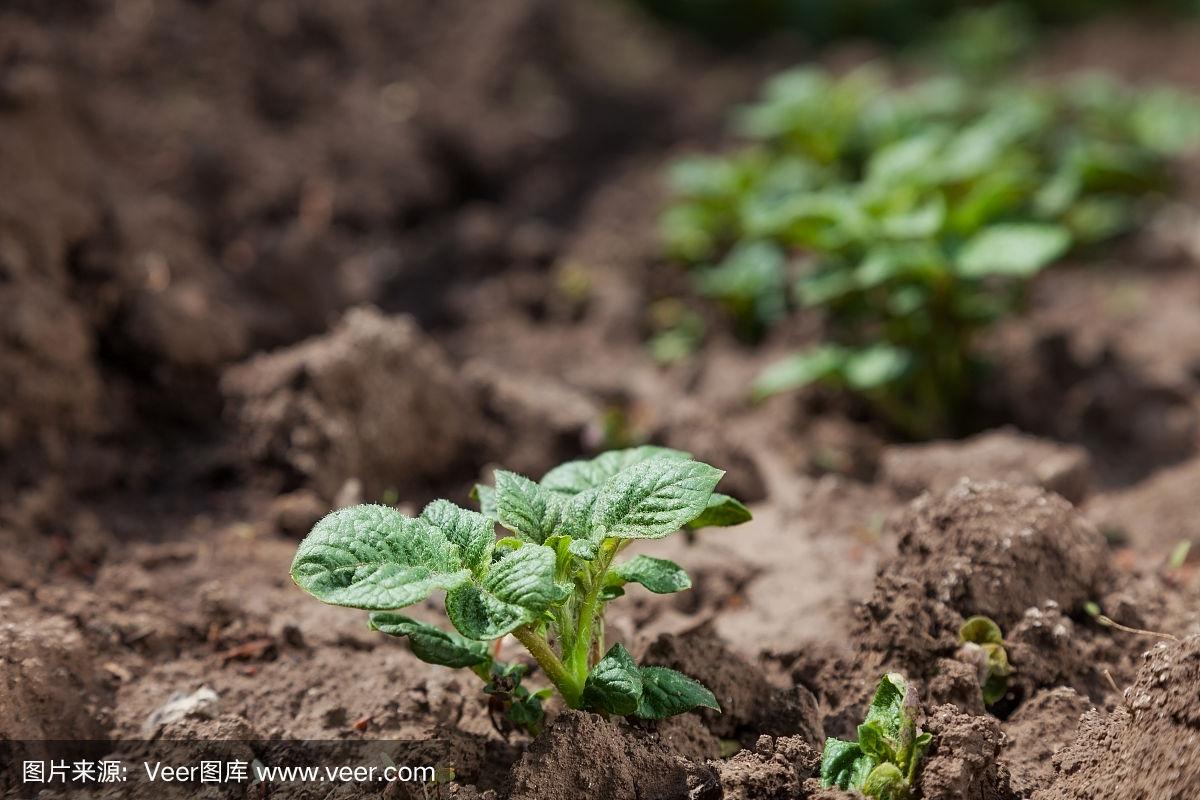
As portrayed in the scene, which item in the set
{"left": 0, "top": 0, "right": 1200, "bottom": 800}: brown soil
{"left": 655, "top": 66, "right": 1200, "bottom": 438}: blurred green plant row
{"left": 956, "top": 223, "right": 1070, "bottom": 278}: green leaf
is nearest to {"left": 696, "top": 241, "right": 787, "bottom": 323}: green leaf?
{"left": 655, "top": 66, "right": 1200, "bottom": 438}: blurred green plant row

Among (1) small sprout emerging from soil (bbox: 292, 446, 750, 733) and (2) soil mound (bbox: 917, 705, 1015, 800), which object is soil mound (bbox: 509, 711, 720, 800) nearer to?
(1) small sprout emerging from soil (bbox: 292, 446, 750, 733)

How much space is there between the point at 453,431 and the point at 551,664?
4.34ft

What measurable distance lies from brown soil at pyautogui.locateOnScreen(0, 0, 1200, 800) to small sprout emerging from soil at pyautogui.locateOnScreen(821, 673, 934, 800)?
0.11 ft

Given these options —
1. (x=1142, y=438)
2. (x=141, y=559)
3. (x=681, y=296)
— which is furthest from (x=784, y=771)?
(x=681, y=296)

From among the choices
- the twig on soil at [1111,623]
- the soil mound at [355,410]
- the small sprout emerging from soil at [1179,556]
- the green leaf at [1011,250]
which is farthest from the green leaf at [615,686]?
the green leaf at [1011,250]

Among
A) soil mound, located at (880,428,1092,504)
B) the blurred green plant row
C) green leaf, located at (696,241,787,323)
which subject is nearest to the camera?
soil mound, located at (880,428,1092,504)

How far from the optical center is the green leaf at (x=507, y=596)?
60.6 inches

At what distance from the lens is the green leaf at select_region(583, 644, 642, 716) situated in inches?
66.8

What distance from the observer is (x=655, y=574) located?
1.78 metres

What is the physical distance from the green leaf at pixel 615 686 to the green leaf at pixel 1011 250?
1673mm

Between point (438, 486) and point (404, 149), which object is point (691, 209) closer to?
point (404, 149)

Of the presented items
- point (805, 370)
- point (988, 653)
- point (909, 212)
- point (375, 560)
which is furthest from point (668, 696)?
point (909, 212)

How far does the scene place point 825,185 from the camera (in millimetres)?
3969

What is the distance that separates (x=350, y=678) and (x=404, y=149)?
2.95 metres
